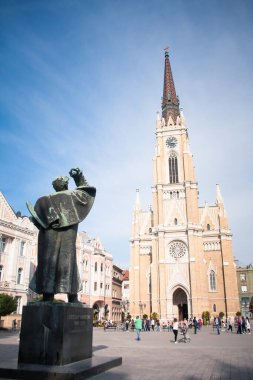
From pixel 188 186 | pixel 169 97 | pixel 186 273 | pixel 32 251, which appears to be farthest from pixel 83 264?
pixel 169 97

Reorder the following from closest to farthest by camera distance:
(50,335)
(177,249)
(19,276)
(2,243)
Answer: (50,335), (2,243), (19,276), (177,249)

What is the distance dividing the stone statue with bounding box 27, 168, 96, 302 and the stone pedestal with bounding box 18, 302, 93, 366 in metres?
0.50

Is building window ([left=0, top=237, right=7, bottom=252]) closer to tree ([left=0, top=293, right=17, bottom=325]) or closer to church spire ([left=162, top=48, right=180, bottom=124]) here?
tree ([left=0, top=293, right=17, bottom=325])

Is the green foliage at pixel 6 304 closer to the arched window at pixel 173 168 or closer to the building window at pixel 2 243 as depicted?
the building window at pixel 2 243

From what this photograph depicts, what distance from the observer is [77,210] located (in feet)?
26.8

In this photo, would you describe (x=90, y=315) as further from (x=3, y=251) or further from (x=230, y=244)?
(x=230, y=244)

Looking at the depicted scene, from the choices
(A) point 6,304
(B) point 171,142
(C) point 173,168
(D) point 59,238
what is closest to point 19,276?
(A) point 6,304

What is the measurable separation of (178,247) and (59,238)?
50.2 meters

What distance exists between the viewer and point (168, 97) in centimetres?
7306

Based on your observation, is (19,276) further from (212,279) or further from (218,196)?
(218,196)

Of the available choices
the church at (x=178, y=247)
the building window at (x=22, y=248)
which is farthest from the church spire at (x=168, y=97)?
the building window at (x=22, y=248)

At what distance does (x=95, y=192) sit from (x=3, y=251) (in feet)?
102

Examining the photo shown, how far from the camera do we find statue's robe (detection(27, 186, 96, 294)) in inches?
296

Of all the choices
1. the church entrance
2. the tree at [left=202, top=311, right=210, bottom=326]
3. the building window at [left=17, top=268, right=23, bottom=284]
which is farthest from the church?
the building window at [left=17, top=268, right=23, bottom=284]
